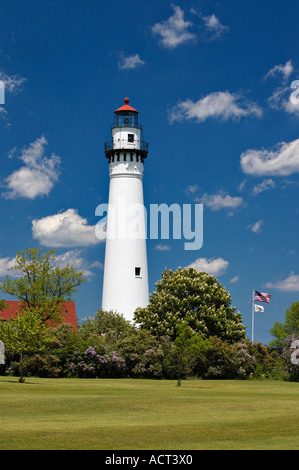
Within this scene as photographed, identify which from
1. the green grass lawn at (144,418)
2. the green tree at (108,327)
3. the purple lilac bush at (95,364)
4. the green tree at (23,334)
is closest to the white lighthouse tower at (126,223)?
the green tree at (108,327)

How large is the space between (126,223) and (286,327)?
1835 cm

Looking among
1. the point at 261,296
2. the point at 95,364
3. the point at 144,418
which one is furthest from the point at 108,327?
the point at 144,418

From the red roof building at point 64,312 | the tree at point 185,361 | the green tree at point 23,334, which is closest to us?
the green tree at point 23,334

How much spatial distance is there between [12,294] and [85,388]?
71.3ft

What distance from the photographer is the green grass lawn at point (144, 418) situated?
19953 millimetres

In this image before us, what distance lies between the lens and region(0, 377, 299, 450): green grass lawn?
1995 cm

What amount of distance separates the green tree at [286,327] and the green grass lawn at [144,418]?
2497 cm

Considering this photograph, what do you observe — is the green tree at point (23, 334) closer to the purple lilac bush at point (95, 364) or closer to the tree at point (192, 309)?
the purple lilac bush at point (95, 364)

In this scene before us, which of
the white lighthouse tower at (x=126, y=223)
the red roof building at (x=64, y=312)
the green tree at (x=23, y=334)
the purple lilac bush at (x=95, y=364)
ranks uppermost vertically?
the white lighthouse tower at (x=126, y=223)

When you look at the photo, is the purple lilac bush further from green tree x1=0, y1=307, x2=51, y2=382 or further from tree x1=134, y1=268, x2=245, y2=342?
green tree x1=0, y1=307, x2=51, y2=382

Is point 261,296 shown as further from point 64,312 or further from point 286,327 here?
point 64,312

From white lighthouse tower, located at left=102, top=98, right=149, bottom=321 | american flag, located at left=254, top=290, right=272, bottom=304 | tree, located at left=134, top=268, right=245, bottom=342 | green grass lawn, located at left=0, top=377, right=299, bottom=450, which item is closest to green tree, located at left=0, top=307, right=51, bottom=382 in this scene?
green grass lawn, located at left=0, top=377, right=299, bottom=450

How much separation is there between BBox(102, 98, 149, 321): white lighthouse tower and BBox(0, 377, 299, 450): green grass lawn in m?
23.7

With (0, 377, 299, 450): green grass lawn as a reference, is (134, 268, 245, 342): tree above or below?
above
